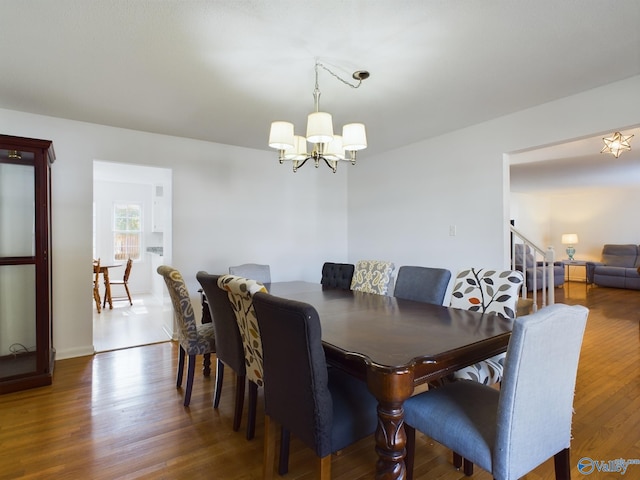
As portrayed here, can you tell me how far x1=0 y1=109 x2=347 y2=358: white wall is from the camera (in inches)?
129

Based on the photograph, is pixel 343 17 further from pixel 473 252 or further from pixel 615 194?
pixel 615 194

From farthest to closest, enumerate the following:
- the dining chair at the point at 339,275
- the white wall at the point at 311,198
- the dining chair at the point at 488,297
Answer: the dining chair at the point at 339,275 → the white wall at the point at 311,198 → the dining chair at the point at 488,297

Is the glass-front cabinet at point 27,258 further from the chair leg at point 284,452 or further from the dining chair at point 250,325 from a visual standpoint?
the chair leg at point 284,452

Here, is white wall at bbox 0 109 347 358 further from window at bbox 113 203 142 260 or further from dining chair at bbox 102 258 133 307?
window at bbox 113 203 142 260

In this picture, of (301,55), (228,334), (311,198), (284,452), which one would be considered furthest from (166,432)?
Result: (311,198)

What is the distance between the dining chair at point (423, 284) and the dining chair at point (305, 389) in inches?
48.1

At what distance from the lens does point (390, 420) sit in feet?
4.01

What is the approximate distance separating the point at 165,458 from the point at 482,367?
5.86 feet

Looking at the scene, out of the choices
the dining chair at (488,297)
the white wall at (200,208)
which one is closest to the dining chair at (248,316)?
the dining chair at (488,297)

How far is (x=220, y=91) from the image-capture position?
2.63m

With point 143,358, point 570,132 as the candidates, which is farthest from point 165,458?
point 570,132

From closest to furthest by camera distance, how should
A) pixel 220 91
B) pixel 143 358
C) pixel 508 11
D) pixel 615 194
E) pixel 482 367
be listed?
1. pixel 508 11
2. pixel 482 367
3. pixel 220 91
4. pixel 143 358
5. pixel 615 194

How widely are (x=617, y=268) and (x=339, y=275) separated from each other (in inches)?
287

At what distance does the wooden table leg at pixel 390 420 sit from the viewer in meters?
1.18
